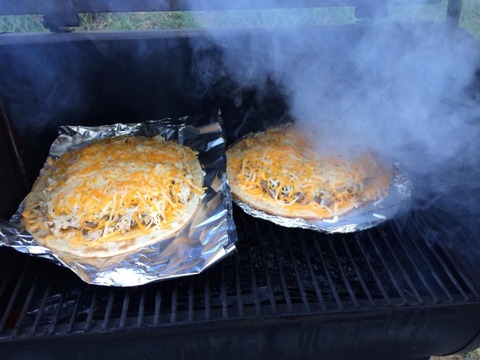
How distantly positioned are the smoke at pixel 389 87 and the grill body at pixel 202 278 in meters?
0.14

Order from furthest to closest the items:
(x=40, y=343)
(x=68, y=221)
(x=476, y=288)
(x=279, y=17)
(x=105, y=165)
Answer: (x=279, y=17) → (x=105, y=165) → (x=68, y=221) → (x=476, y=288) → (x=40, y=343)

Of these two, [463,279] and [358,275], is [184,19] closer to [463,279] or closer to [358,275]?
[358,275]

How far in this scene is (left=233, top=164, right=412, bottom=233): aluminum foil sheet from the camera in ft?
8.31

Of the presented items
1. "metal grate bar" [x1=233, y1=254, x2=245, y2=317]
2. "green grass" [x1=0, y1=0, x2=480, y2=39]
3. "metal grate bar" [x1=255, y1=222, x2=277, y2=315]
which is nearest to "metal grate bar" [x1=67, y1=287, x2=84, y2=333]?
"metal grate bar" [x1=233, y1=254, x2=245, y2=317]

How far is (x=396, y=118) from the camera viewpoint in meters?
3.08

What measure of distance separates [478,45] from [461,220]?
1.03 metres

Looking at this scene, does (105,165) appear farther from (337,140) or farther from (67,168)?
(337,140)

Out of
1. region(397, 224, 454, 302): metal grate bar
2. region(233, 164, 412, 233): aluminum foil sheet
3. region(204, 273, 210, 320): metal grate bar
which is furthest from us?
region(233, 164, 412, 233): aluminum foil sheet

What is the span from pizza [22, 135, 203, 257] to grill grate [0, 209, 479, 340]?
0.22 m

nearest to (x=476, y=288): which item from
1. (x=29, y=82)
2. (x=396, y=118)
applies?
(x=396, y=118)

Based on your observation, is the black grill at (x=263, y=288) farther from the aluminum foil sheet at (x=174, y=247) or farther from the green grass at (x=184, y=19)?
the green grass at (x=184, y=19)

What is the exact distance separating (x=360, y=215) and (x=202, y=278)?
1.02 metres

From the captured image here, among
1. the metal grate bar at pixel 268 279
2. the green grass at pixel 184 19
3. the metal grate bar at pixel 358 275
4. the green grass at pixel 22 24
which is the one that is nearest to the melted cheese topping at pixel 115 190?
the metal grate bar at pixel 268 279

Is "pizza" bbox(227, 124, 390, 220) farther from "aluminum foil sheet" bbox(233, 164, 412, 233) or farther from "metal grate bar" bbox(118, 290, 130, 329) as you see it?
"metal grate bar" bbox(118, 290, 130, 329)
